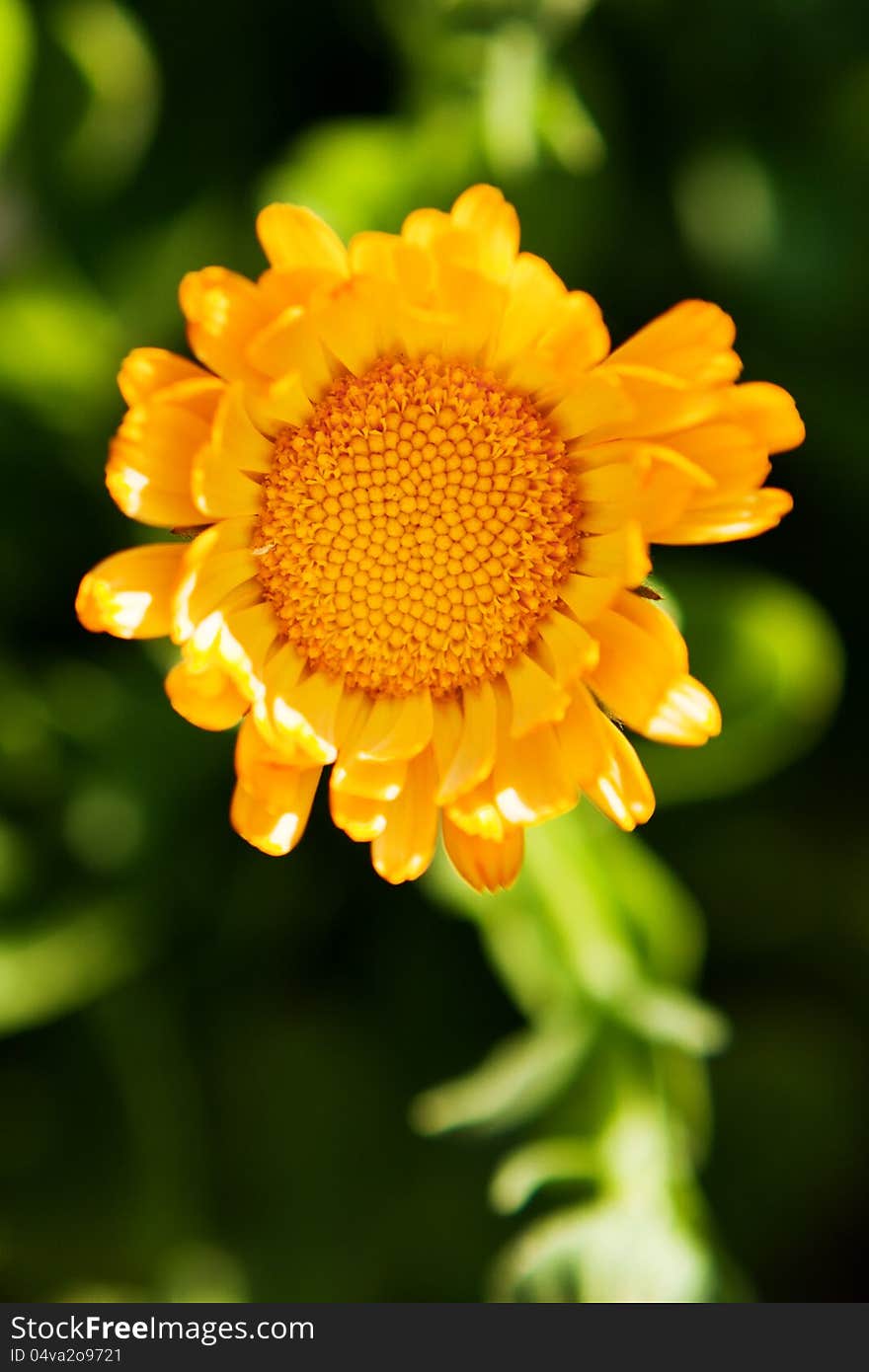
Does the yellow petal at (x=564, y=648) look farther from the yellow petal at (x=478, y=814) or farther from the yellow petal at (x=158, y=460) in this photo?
the yellow petal at (x=158, y=460)

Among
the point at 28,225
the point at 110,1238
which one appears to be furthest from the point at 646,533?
the point at 110,1238

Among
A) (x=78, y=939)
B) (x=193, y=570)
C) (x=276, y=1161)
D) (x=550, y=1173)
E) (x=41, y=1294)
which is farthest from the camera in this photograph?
(x=276, y=1161)

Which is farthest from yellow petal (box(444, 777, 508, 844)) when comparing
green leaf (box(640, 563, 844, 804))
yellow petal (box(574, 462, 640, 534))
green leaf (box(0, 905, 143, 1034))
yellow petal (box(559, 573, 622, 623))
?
green leaf (box(0, 905, 143, 1034))

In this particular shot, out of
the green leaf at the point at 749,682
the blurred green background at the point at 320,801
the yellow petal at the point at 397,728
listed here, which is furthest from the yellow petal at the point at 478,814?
the blurred green background at the point at 320,801

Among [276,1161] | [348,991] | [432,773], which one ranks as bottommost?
[276,1161]

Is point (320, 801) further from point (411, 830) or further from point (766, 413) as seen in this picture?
point (766, 413)

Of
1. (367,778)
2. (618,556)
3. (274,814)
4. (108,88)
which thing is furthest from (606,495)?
(108,88)

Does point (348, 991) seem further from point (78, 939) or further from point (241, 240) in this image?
point (241, 240)
